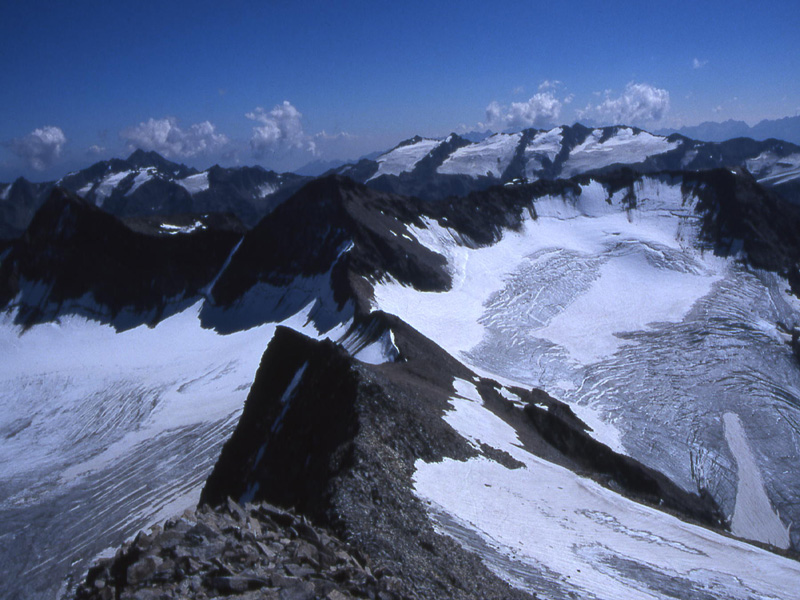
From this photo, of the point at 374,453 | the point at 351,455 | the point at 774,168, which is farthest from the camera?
the point at 774,168

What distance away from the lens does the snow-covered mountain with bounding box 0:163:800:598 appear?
17578mm

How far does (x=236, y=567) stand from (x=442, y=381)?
23668 millimetres

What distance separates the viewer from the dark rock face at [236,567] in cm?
1003

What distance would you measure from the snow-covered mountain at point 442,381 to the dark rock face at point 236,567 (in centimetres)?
126

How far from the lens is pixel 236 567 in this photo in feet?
35.3

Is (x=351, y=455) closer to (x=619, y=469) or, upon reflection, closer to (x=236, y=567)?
(x=236, y=567)

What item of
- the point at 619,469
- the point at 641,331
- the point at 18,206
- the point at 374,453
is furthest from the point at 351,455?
the point at 18,206

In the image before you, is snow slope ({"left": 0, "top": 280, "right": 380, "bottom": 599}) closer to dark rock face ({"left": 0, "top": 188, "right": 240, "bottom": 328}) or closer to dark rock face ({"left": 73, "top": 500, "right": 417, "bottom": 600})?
dark rock face ({"left": 0, "top": 188, "right": 240, "bottom": 328})

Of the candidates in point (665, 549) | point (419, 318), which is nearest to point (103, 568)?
point (665, 549)

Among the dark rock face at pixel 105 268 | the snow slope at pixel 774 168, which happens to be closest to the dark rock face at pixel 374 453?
the dark rock face at pixel 105 268

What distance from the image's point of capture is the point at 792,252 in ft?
256

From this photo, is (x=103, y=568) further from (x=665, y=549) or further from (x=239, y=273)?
(x=239, y=273)

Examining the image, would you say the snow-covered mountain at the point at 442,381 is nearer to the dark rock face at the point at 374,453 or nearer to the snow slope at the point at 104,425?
the dark rock face at the point at 374,453

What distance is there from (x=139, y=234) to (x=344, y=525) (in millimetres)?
70595
